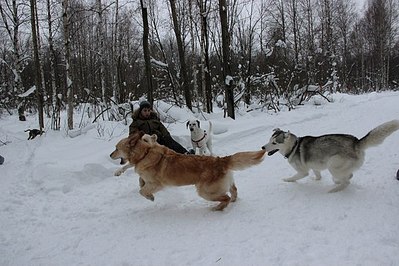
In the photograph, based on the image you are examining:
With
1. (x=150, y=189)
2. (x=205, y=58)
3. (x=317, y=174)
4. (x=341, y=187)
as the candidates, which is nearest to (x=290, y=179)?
(x=317, y=174)

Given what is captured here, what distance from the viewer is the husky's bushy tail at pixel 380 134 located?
12.9 feet

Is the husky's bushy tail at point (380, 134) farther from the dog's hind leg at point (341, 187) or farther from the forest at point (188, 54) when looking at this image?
the forest at point (188, 54)

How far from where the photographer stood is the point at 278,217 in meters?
3.79

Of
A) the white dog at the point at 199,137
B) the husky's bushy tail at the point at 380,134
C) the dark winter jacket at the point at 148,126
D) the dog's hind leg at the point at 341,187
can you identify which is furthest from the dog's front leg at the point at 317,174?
the white dog at the point at 199,137

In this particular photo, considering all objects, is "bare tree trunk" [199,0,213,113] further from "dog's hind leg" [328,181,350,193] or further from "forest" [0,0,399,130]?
"dog's hind leg" [328,181,350,193]

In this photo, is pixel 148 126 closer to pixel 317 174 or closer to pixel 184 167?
pixel 184 167

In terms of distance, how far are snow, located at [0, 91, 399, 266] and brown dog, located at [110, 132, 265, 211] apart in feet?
0.98

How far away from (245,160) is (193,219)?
0.99m

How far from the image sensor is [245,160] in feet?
13.1

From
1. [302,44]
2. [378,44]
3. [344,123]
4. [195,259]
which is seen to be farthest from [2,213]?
[378,44]

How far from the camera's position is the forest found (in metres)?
12.9

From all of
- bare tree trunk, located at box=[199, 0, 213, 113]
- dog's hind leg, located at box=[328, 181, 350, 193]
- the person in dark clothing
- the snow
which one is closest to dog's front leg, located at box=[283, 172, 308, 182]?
the snow

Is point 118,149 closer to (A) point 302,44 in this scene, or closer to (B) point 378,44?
(A) point 302,44

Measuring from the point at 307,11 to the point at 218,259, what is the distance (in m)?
28.3
